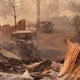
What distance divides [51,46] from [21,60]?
49.8 inches

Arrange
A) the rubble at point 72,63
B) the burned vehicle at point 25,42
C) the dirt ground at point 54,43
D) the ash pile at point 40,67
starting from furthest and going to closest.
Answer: the burned vehicle at point 25,42 → the dirt ground at point 54,43 → the ash pile at point 40,67 → the rubble at point 72,63

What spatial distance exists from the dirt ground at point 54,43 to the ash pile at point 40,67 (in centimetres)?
29

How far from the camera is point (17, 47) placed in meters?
11.6

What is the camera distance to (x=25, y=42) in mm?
11508

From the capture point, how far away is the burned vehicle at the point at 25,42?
11.5 m

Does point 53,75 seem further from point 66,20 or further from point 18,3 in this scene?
point 18,3

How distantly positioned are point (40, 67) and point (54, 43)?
119 centimetres

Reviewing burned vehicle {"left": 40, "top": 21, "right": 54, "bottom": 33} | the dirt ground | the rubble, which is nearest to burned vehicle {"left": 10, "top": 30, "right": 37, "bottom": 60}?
the dirt ground

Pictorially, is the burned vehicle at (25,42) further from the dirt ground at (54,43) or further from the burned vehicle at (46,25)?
the burned vehicle at (46,25)

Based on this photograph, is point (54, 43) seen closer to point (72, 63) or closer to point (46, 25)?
point (46, 25)

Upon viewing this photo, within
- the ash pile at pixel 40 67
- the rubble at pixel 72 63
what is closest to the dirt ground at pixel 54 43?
the ash pile at pixel 40 67

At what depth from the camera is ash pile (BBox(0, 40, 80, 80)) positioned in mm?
9086

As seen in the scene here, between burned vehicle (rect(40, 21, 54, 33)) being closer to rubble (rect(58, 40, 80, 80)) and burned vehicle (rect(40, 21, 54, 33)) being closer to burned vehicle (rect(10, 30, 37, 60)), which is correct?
burned vehicle (rect(10, 30, 37, 60))

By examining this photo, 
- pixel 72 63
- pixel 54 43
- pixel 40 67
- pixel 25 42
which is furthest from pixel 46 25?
pixel 72 63
